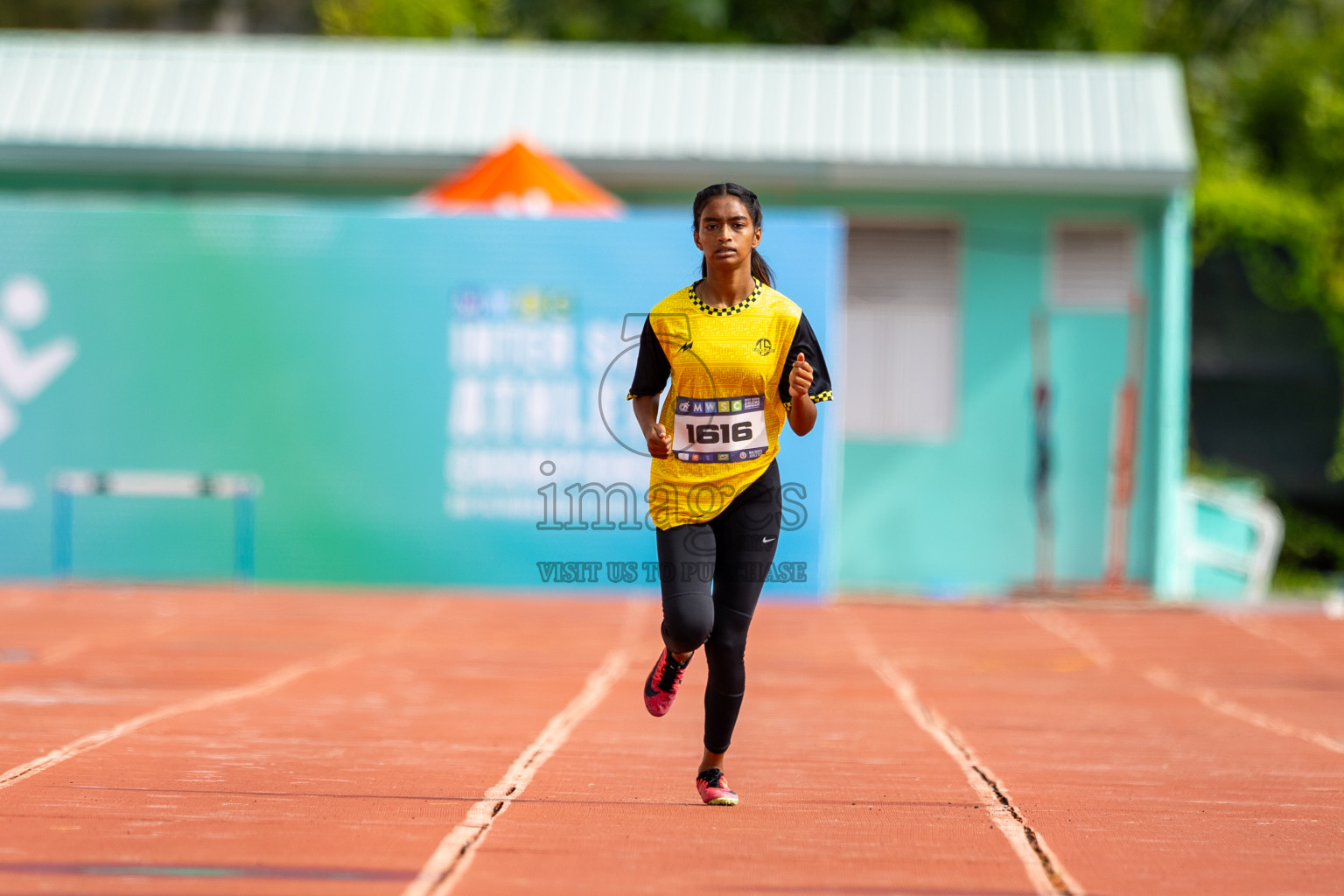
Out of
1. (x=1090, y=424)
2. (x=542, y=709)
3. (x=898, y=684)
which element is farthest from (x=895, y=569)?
(x=542, y=709)

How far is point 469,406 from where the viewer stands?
1364 centimetres

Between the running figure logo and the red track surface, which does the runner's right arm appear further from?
the running figure logo

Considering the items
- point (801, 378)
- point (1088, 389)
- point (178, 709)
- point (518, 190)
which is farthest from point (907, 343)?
point (801, 378)

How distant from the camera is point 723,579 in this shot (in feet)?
17.9

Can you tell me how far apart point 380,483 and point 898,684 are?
5.87 m

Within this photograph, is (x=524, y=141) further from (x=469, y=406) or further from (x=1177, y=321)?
(x=1177, y=321)

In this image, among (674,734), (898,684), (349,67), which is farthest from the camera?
(349,67)

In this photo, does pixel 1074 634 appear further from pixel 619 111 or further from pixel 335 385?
pixel 619 111

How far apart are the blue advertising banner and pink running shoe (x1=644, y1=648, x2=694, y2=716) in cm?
776

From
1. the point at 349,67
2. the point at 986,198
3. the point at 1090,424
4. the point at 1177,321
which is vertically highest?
the point at 349,67

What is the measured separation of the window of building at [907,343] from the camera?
15.4 m

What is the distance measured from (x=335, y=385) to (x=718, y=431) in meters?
8.91

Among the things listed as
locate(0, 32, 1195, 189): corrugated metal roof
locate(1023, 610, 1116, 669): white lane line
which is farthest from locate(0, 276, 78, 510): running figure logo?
locate(1023, 610, 1116, 669): white lane line

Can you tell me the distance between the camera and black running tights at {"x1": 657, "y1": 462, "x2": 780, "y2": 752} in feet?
17.4
